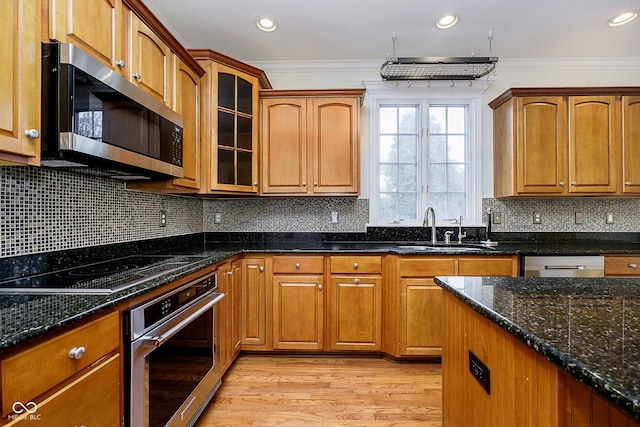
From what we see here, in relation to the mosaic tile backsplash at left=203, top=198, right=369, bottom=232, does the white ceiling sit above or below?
above

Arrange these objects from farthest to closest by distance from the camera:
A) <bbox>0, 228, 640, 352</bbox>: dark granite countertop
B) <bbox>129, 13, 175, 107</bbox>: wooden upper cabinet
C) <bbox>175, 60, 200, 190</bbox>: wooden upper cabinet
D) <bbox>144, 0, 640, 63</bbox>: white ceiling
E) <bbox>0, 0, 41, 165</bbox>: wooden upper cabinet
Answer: <bbox>144, 0, 640, 63</bbox>: white ceiling < <bbox>175, 60, 200, 190</bbox>: wooden upper cabinet < <bbox>129, 13, 175, 107</bbox>: wooden upper cabinet < <bbox>0, 0, 41, 165</bbox>: wooden upper cabinet < <bbox>0, 228, 640, 352</bbox>: dark granite countertop

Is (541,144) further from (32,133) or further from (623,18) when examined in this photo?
(32,133)

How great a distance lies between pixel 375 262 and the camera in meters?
2.42

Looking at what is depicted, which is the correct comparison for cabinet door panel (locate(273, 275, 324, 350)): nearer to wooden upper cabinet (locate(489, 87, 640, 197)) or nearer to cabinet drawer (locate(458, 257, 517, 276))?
cabinet drawer (locate(458, 257, 517, 276))

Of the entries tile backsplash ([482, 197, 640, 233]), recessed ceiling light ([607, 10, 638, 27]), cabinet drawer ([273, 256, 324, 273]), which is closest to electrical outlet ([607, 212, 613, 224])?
tile backsplash ([482, 197, 640, 233])

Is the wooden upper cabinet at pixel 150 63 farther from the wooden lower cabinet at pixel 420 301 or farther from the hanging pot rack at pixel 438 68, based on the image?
the wooden lower cabinet at pixel 420 301

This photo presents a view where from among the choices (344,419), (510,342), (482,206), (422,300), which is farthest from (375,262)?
(510,342)

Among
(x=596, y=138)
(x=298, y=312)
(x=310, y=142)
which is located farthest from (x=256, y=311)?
(x=596, y=138)

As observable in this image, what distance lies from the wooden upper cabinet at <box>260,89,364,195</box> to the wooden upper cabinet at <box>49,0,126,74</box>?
53.2 inches

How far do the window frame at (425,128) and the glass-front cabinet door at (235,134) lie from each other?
117 cm

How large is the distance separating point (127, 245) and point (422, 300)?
7.00 ft

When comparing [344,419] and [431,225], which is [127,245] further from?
[431,225]

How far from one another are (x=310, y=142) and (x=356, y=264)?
1.14m

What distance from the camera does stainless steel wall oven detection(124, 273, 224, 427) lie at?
3.70 ft
